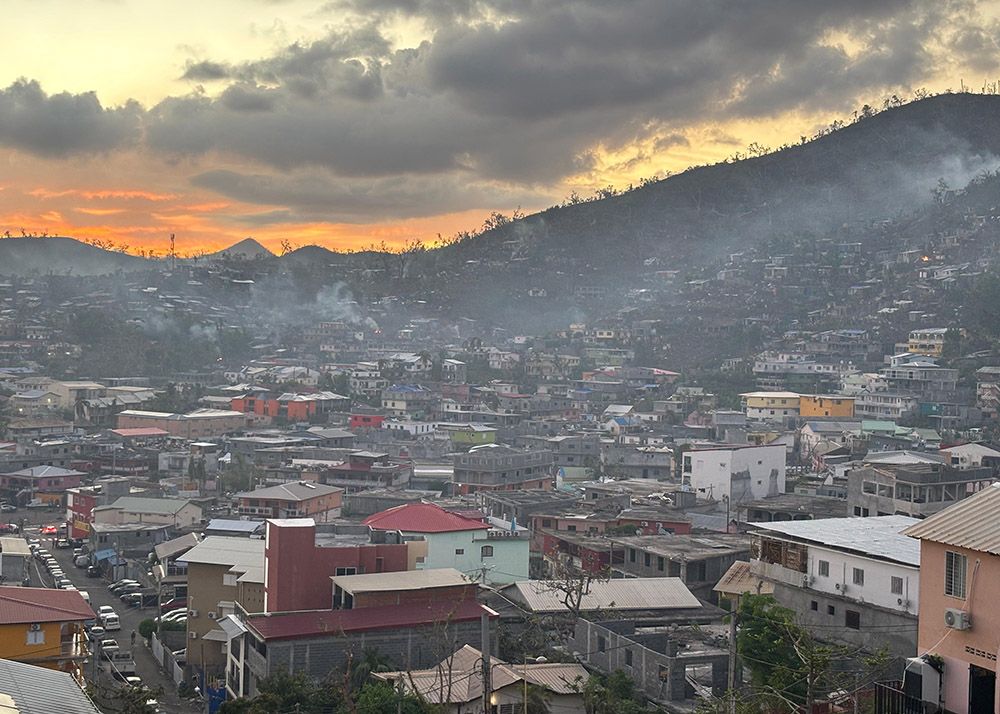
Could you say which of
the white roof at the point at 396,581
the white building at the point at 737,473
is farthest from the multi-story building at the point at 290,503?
the white roof at the point at 396,581

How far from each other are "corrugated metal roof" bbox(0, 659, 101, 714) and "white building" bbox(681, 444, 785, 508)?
15584mm

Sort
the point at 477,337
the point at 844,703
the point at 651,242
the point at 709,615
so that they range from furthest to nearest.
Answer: the point at 651,242
the point at 477,337
the point at 709,615
the point at 844,703

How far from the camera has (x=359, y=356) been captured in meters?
51.5

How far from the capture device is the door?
5988mm

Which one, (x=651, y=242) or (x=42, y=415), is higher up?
(x=651, y=242)

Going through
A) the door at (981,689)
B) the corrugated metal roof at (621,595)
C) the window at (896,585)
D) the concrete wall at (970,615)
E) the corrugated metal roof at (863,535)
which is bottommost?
the corrugated metal roof at (621,595)

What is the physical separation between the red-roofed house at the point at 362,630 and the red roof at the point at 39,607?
1.82 meters

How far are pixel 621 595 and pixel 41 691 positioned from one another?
27.0ft

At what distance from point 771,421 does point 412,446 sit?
34.9ft

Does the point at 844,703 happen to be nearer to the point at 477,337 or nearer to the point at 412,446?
the point at 412,446

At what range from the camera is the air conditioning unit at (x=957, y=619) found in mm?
6082

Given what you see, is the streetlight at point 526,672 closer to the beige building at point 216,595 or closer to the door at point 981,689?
the beige building at point 216,595

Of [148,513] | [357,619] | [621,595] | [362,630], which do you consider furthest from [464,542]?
[148,513]

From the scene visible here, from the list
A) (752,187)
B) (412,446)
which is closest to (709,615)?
(412,446)
